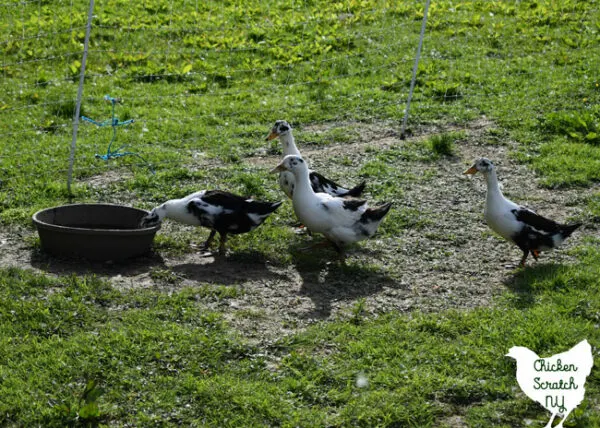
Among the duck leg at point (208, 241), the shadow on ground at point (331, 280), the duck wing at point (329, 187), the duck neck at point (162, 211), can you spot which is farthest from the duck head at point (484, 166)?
the duck neck at point (162, 211)

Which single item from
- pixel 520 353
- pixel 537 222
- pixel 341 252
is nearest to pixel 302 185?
pixel 341 252

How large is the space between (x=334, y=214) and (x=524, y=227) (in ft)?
5.00

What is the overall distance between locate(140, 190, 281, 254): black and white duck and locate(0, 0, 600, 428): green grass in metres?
0.26

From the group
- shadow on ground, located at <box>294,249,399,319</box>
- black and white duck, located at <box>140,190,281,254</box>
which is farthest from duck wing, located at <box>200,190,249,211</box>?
shadow on ground, located at <box>294,249,399,319</box>

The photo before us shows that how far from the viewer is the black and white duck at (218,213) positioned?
800 cm

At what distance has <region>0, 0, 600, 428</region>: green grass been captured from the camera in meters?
5.85

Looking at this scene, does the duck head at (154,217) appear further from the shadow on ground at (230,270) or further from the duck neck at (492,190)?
the duck neck at (492,190)

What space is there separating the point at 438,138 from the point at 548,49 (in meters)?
4.00

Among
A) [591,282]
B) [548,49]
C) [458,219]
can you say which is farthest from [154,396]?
[548,49]

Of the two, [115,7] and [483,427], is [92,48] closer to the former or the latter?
[115,7]

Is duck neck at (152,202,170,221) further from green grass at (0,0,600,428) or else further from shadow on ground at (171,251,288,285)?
shadow on ground at (171,251,288,285)

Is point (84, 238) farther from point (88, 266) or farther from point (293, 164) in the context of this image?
point (293, 164)

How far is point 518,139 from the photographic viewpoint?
11031 millimetres

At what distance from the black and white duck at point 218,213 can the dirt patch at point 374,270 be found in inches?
10.2
